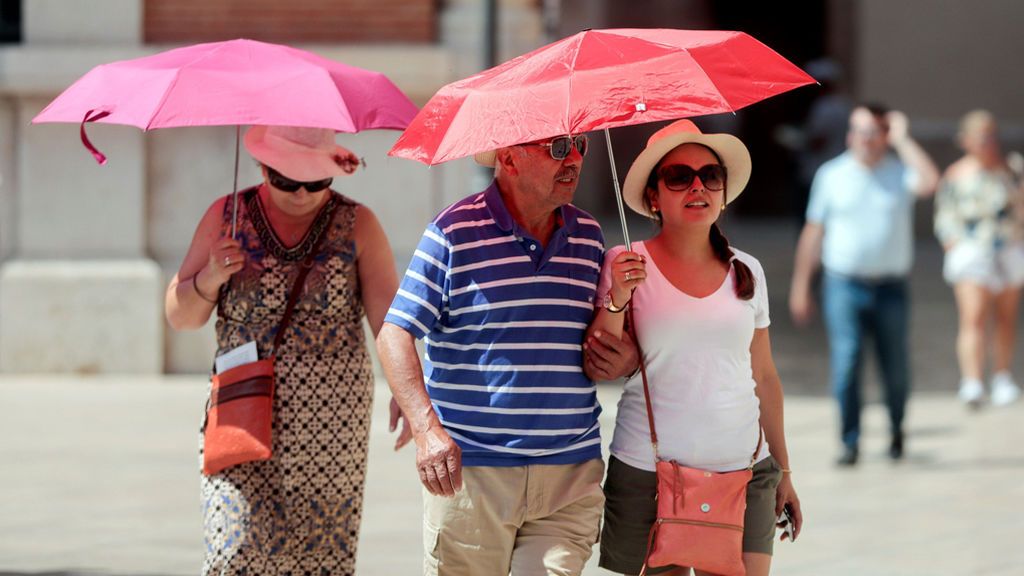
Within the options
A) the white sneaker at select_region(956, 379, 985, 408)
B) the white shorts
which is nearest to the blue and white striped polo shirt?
the white sneaker at select_region(956, 379, 985, 408)

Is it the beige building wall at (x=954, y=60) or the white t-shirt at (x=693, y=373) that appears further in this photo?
the beige building wall at (x=954, y=60)

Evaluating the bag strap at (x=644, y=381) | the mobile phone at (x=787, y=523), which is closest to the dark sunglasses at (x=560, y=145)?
the bag strap at (x=644, y=381)

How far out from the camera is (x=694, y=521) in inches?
168

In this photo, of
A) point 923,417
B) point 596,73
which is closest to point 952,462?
point 923,417

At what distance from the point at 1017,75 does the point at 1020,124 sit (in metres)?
0.62

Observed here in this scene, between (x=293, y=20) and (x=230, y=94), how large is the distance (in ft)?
23.4

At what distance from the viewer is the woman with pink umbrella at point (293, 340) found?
15.3ft

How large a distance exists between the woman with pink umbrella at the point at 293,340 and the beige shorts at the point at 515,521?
0.53 metres

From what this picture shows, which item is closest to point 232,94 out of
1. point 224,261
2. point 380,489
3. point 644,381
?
point 224,261

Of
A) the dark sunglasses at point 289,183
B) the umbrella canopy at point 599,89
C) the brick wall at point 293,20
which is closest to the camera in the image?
the umbrella canopy at point 599,89

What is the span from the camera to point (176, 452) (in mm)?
9023

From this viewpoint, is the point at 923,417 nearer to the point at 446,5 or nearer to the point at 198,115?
the point at 446,5

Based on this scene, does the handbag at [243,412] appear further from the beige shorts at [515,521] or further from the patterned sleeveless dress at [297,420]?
the beige shorts at [515,521]

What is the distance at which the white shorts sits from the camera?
1095 centimetres
